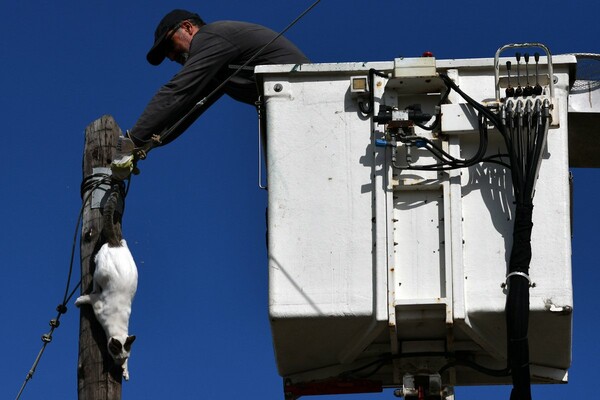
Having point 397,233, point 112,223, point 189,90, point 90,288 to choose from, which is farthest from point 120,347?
point 189,90

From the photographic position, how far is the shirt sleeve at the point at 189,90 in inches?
392

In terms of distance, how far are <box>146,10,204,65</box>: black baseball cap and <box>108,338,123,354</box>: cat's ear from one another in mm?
2572

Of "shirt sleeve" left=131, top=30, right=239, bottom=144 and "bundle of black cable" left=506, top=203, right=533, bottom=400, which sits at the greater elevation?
"shirt sleeve" left=131, top=30, right=239, bottom=144

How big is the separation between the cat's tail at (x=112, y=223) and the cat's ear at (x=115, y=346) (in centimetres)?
58

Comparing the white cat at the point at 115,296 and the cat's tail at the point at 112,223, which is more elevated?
the cat's tail at the point at 112,223

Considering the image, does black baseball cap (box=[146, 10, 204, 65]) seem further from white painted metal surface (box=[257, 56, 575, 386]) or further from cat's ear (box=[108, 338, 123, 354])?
cat's ear (box=[108, 338, 123, 354])

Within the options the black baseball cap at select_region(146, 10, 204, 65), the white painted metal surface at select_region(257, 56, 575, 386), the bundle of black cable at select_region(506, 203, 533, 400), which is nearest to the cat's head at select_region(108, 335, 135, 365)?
→ the white painted metal surface at select_region(257, 56, 575, 386)

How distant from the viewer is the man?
10.1 meters

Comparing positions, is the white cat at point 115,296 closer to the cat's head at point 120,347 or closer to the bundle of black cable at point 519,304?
the cat's head at point 120,347

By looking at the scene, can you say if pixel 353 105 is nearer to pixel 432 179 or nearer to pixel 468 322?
pixel 432 179

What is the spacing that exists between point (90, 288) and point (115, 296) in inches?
11.9

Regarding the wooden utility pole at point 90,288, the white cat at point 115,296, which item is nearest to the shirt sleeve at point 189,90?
the wooden utility pole at point 90,288

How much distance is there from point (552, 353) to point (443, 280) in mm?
835

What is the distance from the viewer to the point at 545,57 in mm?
9281
